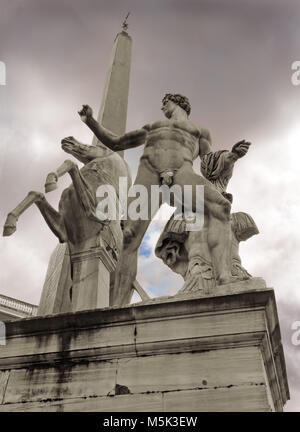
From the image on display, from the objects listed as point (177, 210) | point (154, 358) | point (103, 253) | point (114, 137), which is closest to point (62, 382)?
point (154, 358)

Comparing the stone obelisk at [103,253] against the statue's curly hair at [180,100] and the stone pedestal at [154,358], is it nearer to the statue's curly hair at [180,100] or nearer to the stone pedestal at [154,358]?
the stone pedestal at [154,358]

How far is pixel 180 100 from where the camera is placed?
344 inches

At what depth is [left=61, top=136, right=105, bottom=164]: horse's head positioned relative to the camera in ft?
30.9

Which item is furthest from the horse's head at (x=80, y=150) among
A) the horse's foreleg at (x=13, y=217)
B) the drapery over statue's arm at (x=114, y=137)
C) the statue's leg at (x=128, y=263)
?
the statue's leg at (x=128, y=263)

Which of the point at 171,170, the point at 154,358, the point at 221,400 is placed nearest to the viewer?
the point at 221,400

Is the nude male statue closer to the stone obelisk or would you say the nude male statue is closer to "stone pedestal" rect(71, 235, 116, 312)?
"stone pedestal" rect(71, 235, 116, 312)

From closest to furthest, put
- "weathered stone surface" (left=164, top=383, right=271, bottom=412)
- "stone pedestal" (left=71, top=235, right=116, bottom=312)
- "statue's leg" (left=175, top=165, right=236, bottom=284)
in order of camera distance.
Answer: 1. "weathered stone surface" (left=164, top=383, right=271, bottom=412)
2. "statue's leg" (left=175, top=165, right=236, bottom=284)
3. "stone pedestal" (left=71, top=235, right=116, bottom=312)

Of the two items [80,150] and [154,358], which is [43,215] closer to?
[80,150]

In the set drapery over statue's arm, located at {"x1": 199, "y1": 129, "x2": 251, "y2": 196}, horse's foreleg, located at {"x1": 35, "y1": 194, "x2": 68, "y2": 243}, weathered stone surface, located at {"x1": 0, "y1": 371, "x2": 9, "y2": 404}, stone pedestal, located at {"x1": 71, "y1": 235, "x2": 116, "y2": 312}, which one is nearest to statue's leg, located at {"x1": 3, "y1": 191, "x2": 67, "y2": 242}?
horse's foreleg, located at {"x1": 35, "y1": 194, "x2": 68, "y2": 243}

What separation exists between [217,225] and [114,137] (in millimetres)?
2721

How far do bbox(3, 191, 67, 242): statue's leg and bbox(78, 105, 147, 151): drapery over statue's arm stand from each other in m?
1.51

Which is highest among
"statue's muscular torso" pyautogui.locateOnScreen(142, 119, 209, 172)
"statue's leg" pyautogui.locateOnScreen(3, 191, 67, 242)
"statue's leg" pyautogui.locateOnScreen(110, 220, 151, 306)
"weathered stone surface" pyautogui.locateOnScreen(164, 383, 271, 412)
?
"statue's muscular torso" pyautogui.locateOnScreen(142, 119, 209, 172)
